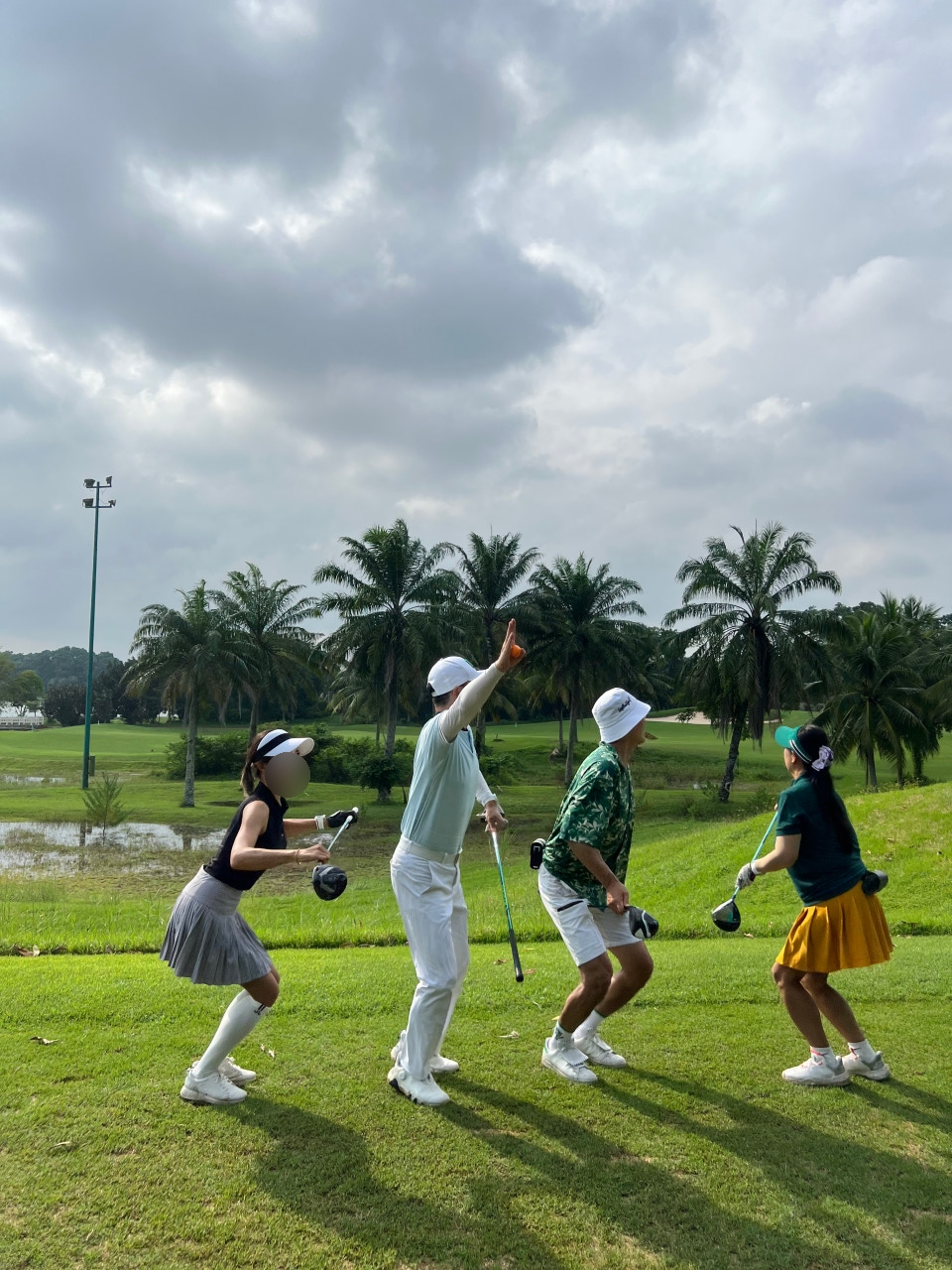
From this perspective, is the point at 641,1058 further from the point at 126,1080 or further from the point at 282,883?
the point at 282,883

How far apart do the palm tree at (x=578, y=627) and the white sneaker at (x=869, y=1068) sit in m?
42.4

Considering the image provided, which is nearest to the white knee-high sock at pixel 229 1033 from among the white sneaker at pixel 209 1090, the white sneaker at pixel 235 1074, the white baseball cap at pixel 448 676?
the white sneaker at pixel 209 1090

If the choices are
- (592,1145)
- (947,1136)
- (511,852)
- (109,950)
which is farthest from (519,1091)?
(511,852)

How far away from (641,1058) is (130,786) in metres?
47.3

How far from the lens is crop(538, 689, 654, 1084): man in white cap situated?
5266 mm

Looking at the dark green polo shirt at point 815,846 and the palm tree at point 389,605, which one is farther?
the palm tree at point 389,605

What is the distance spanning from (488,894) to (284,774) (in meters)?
14.1

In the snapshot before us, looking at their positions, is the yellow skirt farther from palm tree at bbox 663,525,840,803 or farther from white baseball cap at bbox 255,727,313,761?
palm tree at bbox 663,525,840,803

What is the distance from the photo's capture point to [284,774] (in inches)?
198

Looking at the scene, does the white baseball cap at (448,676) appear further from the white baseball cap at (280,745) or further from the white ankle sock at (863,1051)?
the white ankle sock at (863,1051)

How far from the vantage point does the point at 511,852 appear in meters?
28.5

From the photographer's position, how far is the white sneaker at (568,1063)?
17.3ft

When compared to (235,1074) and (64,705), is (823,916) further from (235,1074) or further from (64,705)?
(64,705)

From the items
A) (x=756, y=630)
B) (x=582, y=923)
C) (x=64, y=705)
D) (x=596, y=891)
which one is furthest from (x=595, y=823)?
(x=64, y=705)
